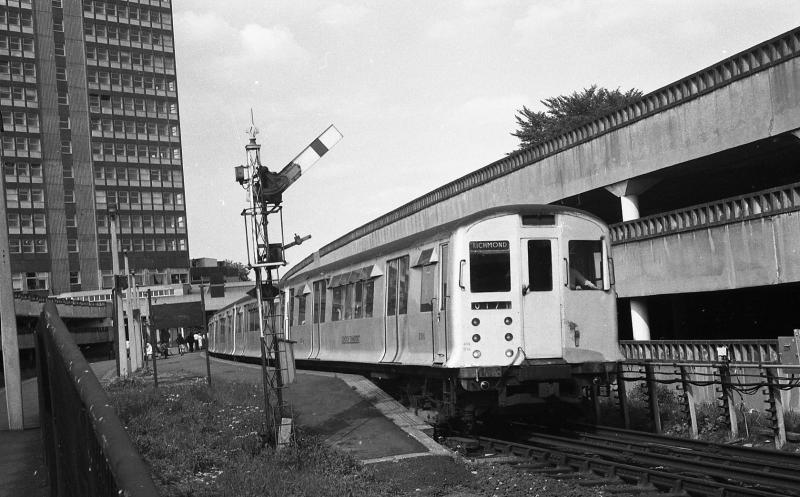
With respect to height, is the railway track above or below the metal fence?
below

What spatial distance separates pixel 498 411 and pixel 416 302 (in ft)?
7.48

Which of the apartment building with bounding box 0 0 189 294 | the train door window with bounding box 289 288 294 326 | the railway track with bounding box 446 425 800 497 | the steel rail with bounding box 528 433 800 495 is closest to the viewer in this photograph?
the railway track with bounding box 446 425 800 497

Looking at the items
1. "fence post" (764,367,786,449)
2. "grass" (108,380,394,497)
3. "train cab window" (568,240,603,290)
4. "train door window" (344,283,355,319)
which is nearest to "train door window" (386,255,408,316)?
"train door window" (344,283,355,319)

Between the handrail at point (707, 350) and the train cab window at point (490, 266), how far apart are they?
10.9 ft

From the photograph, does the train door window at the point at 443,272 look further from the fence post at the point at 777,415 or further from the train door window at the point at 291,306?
the train door window at the point at 291,306

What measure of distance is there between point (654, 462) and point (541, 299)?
3205mm

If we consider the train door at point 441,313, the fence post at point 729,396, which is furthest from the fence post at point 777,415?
the train door at point 441,313

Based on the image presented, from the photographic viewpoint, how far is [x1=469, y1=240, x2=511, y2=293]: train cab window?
13.2 m

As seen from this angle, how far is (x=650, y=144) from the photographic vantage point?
2244 centimetres

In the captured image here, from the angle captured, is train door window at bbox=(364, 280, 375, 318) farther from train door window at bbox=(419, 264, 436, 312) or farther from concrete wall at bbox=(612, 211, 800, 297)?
concrete wall at bbox=(612, 211, 800, 297)

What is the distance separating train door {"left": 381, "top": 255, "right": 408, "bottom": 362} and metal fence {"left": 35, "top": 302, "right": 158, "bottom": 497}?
33.0ft

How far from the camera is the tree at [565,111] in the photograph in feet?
174

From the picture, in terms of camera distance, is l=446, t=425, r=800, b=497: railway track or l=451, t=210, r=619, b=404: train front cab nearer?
l=446, t=425, r=800, b=497: railway track

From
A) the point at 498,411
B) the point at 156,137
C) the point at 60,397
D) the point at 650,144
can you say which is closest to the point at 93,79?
the point at 156,137
